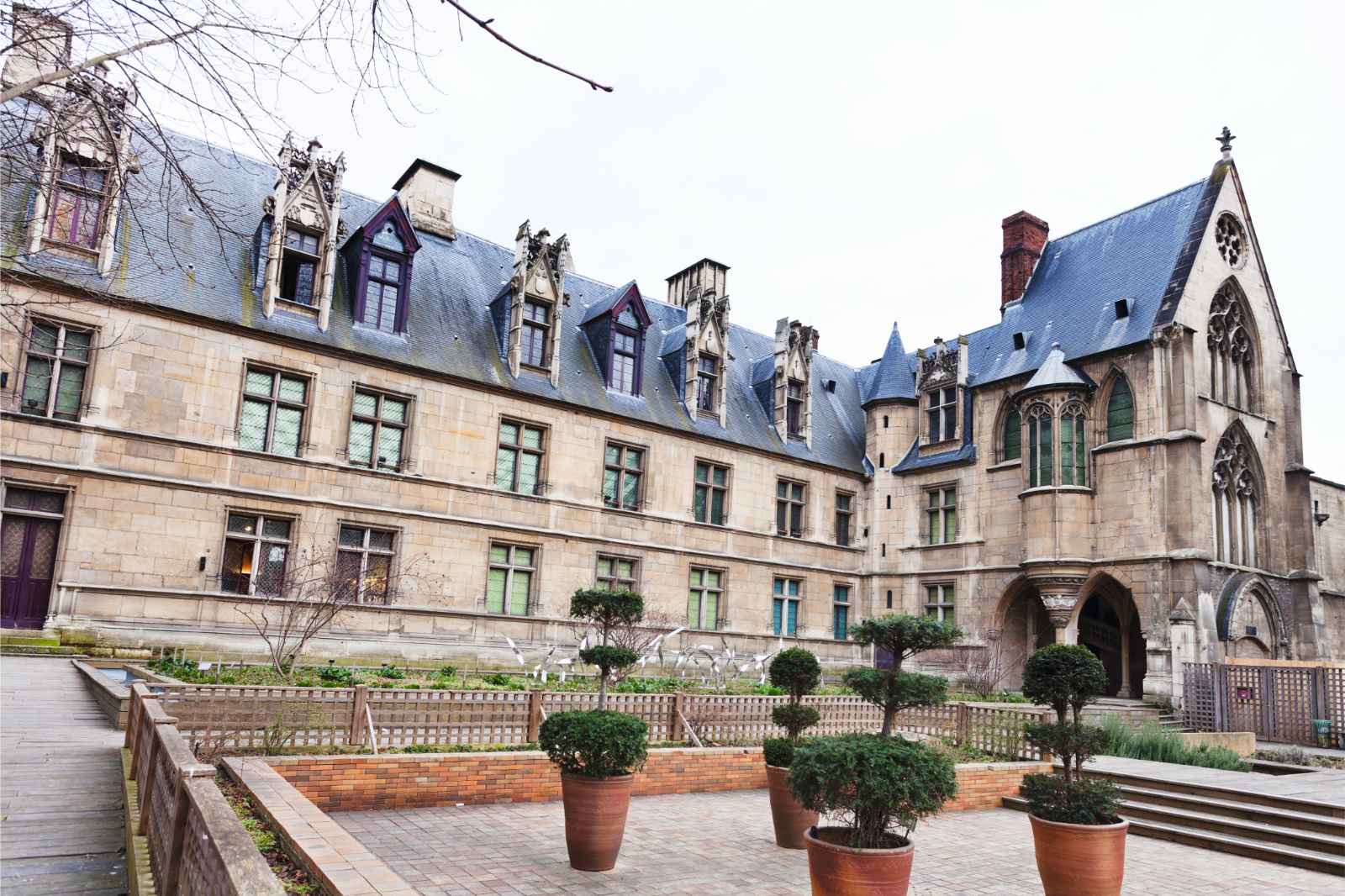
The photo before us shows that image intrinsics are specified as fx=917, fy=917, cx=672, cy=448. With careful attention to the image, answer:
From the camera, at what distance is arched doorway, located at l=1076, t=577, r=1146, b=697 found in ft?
84.0

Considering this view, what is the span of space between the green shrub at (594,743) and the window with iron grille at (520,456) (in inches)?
579

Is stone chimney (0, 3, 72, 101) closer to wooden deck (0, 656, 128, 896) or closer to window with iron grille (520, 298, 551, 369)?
wooden deck (0, 656, 128, 896)

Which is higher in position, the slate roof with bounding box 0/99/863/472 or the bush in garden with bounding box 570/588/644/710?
the slate roof with bounding box 0/99/863/472

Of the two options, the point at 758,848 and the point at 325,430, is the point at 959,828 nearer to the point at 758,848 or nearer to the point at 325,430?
the point at 758,848

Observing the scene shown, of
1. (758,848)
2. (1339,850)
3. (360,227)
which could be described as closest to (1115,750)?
(1339,850)

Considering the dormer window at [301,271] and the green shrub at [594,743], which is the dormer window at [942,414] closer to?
the dormer window at [301,271]

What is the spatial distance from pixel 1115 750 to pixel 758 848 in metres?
9.90

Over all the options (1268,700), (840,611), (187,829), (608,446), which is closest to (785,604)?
(840,611)

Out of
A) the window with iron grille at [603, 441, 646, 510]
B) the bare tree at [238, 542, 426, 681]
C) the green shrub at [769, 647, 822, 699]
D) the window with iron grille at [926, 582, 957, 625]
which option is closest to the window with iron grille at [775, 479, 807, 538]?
the window with iron grille at [926, 582, 957, 625]

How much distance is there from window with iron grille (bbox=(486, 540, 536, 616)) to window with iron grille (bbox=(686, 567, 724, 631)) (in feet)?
16.1

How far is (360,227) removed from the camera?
21.5 meters

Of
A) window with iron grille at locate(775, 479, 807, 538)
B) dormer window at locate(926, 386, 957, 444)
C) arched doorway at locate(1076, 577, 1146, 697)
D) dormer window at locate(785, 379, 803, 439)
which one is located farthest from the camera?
dormer window at locate(785, 379, 803, 439)

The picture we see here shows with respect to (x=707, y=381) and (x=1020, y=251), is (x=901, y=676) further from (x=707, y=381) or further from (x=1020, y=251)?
(x=1020, y=251)

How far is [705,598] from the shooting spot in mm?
26047
